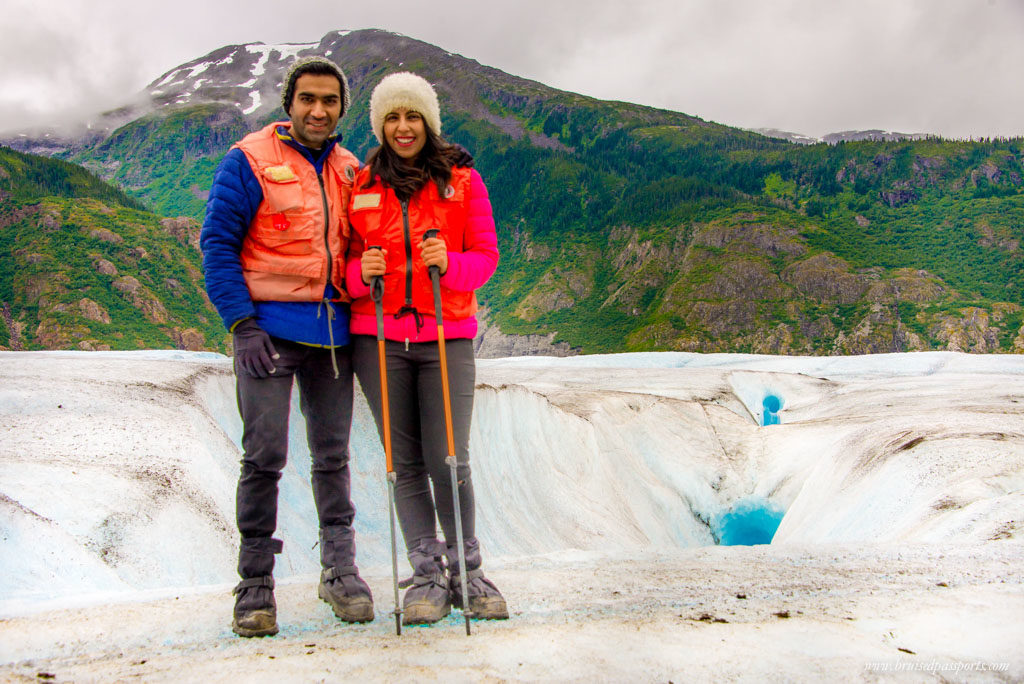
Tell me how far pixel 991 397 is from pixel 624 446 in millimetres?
8422

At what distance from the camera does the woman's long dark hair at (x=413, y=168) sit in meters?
3.64

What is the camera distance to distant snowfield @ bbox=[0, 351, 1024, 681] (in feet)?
10.1

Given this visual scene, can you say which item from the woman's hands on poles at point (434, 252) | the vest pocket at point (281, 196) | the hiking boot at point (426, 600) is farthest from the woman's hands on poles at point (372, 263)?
the hiking boot at point (426, 600)

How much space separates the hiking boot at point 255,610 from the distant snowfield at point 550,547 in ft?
0.39

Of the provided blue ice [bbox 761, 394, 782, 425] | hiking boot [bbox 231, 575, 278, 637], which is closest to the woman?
hiking boot [bbox 231, 575, 278, 637]

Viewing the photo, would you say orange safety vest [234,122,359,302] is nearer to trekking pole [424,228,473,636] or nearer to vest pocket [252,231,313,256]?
vest pocket [252,231,313,256]

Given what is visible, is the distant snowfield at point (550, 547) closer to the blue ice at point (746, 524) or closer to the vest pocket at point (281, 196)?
the blue ice at point (746, 524)

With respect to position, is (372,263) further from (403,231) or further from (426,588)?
(426,588)

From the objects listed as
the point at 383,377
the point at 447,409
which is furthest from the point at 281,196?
the point at 447,409

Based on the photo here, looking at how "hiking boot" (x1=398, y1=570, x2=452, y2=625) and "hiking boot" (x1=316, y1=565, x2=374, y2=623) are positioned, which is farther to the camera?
"hiking boot" (x1=316, y1=565, x2=374, y2=623)

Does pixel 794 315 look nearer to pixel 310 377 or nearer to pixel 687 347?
pixel 687 347

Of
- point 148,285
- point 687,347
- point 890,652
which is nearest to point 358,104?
point 148,285

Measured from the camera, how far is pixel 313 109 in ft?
12.2

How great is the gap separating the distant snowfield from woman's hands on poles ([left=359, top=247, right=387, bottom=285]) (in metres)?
1.87
